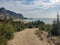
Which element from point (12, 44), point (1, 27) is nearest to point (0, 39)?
point (12, 44)

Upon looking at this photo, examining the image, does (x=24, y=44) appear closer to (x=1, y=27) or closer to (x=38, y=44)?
(x=38, y=44)

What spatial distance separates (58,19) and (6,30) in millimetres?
35036

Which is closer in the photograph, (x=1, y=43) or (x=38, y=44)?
(x=1, y=43)

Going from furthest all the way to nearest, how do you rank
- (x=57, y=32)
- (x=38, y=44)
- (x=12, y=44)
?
1. (x=57, y=32)
2. (x=38, y=44)
3. (x=12, y=44)

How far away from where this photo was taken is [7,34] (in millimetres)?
29281

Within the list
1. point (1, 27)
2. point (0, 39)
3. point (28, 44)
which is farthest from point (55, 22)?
point (0, 39)

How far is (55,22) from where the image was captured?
209 feet

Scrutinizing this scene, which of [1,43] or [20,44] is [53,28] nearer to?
→ [20,44]

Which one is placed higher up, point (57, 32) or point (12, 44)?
point (12, 44)

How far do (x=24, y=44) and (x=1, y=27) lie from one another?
6443 mm

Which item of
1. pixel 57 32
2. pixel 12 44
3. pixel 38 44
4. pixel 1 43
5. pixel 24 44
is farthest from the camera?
pixel 57 32

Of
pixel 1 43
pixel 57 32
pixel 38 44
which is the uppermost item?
pixel 1 43

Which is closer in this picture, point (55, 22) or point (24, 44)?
point (24, 44)

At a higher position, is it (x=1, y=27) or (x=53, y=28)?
(x=1, y=27)
